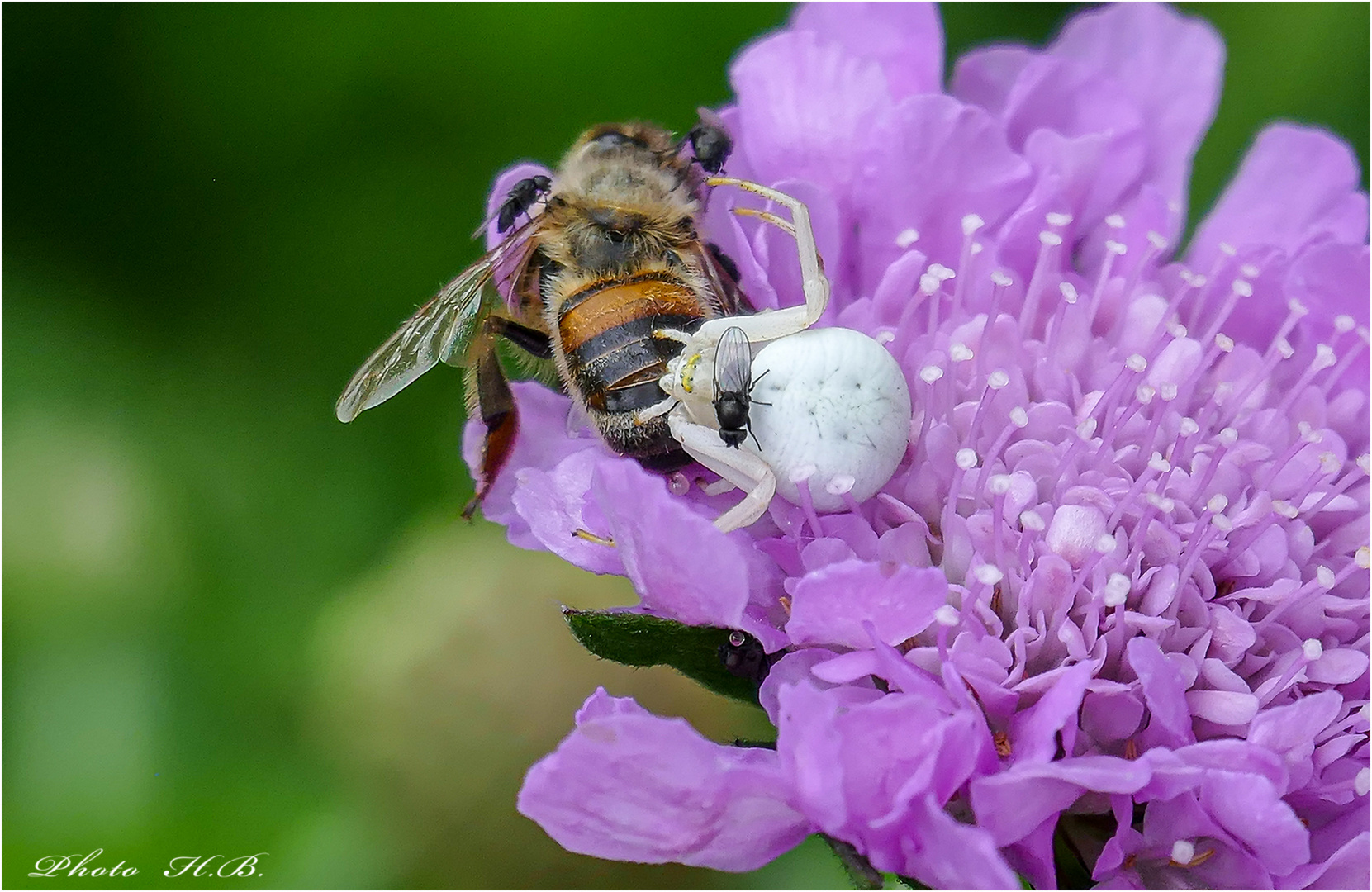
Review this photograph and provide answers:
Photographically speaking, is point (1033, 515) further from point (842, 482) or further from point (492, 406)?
point (492, 406)

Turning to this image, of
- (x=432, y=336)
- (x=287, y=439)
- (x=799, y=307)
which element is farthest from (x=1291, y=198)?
(x=287, y=439)

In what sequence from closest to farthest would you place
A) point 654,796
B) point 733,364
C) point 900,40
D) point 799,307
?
point 654,796 < point 733,364 < point 799,307 < point 900,40

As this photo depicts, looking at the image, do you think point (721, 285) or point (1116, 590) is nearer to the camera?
point (1116, 590)

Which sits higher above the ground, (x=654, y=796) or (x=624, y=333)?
(x=624, y=333)

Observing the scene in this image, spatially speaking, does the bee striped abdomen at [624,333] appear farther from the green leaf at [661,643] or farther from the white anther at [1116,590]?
the white anther at [1116,590]

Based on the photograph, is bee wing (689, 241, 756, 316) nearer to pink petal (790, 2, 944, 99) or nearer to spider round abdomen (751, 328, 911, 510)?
spider round abdomen (751, 328, 911, 510)

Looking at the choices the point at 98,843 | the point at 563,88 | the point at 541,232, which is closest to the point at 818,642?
the point at 541,232
